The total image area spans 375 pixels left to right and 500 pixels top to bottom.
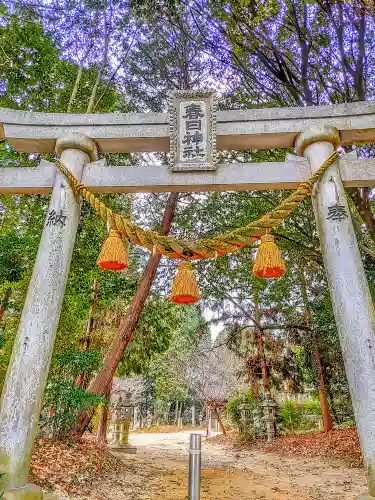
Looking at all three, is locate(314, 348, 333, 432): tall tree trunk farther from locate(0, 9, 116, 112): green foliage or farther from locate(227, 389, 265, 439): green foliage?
locate(0, 9, 116, 112): green foliage

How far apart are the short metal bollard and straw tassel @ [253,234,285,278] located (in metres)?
1.45

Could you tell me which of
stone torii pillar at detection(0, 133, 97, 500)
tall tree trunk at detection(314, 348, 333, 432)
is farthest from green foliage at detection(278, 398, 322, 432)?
stone torii pillar at detection(0, 133, 97, 500)

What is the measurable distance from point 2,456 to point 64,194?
2089 mm

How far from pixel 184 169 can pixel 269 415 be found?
9.60 m

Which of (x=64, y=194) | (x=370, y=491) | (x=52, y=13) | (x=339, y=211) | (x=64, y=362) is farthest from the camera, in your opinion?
(x=52, y=13)

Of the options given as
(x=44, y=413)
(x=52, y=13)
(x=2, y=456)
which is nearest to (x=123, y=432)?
(x=44, y=413)

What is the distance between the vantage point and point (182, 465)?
7238mm

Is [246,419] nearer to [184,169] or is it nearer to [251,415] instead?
[251,415]

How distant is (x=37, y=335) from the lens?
2.83m

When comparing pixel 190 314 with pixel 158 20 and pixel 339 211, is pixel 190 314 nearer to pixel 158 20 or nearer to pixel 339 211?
pixel 158 20

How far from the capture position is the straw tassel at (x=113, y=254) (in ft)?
10.4

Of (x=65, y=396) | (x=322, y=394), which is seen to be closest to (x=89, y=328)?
(x=65, y=396)

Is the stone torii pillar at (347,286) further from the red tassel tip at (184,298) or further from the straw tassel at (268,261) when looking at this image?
the red tassel tip at (184,298)

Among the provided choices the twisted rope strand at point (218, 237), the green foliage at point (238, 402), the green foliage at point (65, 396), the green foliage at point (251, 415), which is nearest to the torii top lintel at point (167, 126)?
the twisted rope strand at point (218, 237)
